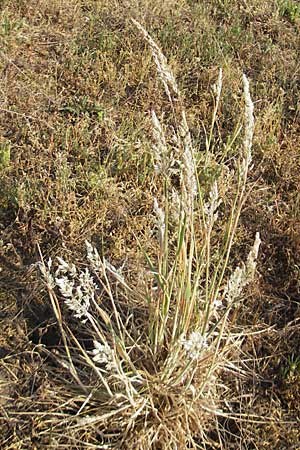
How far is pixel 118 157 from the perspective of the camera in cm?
344

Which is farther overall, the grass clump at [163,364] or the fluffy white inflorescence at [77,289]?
the grass clump at [163,364]

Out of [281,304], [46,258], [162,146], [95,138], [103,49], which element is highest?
[162,146]

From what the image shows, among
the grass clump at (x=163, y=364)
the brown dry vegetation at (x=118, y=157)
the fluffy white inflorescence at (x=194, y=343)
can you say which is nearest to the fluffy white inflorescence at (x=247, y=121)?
the grass clump at (x=163, y=364)

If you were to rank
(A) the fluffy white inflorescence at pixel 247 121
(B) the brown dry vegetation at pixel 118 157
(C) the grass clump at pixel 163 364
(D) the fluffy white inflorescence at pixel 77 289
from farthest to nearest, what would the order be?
(B) the brown dry vegetation at pixel 118 157 → (C) the grass clump at pixel 163 364 → (D) the fluffy white inflorescence at pixel 77 289 → (A) the fluffy white inflorescence at pixel 247 121

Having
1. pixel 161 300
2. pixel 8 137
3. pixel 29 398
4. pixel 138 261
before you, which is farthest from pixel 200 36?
pixel 29 398

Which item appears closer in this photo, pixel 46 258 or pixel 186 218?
pixel 186 218

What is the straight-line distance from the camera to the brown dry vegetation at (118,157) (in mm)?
2613

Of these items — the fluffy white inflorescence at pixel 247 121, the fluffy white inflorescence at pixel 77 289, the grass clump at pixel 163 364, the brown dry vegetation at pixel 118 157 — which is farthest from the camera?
the brown dry vegetation at pixel 118 157

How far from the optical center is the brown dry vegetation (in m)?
2.61

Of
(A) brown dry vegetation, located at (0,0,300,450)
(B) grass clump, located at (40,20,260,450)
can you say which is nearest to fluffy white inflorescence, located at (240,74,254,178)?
(B) grass clump, located at (40,20,260,450)

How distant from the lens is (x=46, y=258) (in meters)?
3.02

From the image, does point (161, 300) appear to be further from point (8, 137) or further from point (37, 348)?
point (8, 137)

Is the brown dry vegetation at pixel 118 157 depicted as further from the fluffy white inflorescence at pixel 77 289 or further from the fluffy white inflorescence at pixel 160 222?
the fluffy white inflorescence at pixel 160 222

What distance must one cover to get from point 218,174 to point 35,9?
1.98 m
